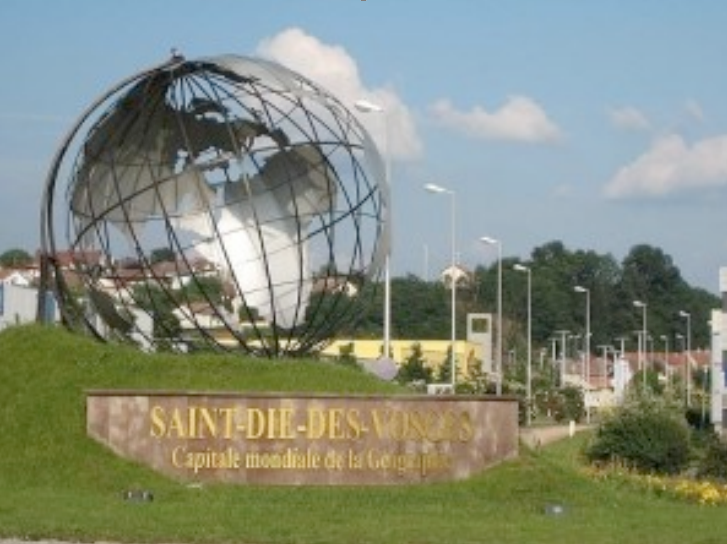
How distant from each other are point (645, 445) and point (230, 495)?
12601 mm

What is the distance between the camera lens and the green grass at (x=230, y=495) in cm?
1653

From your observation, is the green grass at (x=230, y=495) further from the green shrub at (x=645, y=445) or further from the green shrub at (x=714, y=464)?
the green shrub at (x=645, y=445)

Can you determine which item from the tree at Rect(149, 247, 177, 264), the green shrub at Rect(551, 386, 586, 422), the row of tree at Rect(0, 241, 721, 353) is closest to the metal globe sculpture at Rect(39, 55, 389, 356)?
the tree at Rect(149, 247, 177, 264)

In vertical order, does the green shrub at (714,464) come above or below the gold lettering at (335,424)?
below

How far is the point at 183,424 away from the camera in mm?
20891

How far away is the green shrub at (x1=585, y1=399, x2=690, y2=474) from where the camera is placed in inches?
1196

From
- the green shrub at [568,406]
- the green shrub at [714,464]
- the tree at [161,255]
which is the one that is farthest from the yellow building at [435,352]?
the tree at [161,255]

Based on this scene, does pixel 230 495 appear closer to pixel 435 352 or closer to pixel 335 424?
pixel 335 424

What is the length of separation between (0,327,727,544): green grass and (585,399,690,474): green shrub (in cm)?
765

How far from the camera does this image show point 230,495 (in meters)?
19.8

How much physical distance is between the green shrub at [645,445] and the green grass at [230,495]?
7.65 meters

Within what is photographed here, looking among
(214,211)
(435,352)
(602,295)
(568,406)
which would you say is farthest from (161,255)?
(602,295)

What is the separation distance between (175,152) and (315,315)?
3065 millimetres

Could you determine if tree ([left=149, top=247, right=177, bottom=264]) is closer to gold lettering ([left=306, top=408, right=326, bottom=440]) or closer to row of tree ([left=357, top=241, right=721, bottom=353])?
gold lettering ([left=306, top=408, right=326, bottom=440])
